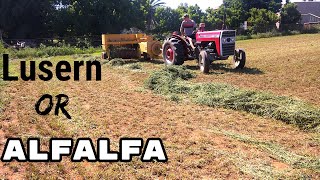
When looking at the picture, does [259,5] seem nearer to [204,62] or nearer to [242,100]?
[204,62]

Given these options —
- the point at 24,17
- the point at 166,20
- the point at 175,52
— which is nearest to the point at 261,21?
the point at 166,20

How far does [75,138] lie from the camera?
17.1 feet

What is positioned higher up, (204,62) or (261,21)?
(261,21)

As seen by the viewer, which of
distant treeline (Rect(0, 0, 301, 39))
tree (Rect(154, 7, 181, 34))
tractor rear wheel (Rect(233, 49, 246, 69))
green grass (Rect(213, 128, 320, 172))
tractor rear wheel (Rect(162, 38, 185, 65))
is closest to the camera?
green grass (Rect(213, 128, 320, 172))

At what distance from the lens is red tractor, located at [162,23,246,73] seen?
10.8 meters

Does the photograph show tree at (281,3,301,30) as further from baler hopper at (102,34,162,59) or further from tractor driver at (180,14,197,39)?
tractor driver at (180,14,197,39)

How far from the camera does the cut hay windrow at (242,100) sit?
5.93m

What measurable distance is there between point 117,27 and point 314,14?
3915 cm

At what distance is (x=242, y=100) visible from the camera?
7.07m

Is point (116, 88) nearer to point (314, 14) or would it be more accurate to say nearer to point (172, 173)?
point (172, 173)

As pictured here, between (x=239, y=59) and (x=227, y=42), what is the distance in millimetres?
830

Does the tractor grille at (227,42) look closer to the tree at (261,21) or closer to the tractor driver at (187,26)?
the tractor driver at (187,26)

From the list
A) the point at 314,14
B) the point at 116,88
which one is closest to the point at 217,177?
the point at 116,88

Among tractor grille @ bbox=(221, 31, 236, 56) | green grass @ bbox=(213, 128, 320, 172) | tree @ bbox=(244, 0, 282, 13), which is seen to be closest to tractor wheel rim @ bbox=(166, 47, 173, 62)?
tractor grille @ bbox=(221, 31, 236, 56)
